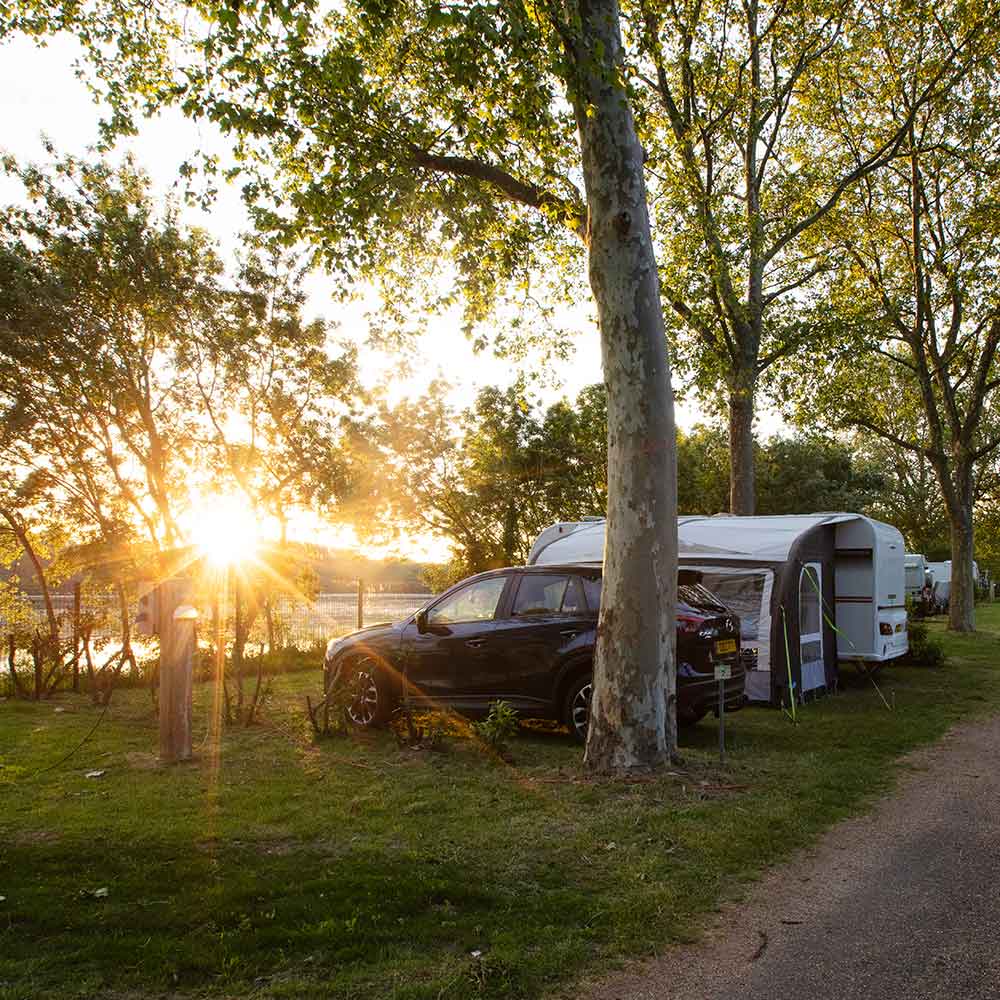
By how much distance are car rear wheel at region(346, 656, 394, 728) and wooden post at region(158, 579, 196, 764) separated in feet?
5.92

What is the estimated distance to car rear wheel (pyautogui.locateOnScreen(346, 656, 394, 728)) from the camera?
29.5ft

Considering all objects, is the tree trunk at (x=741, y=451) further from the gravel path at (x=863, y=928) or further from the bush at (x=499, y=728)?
the gravel path at (x=863, y=928)

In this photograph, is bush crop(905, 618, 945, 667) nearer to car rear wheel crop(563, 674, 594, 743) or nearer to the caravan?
the caravan

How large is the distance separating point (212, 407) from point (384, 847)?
1235cm

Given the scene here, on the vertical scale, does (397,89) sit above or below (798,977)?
above

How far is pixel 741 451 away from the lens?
17.9 meters

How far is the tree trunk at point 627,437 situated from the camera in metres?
6.66

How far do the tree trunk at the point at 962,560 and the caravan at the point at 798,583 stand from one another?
37.6 ft

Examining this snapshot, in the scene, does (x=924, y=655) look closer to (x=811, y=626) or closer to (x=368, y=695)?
(x=811, y=626)

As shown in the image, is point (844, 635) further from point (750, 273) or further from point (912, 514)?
point (912, 514)

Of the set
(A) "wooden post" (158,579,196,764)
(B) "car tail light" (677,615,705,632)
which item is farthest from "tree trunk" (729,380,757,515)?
(A) "wooden post" (158,579,196,764)

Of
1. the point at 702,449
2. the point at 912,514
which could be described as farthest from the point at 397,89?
the point at 912,514

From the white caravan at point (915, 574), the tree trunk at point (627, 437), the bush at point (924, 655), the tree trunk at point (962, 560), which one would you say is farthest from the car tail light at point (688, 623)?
the white caravan at point (915, 574)

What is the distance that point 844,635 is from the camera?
11977 millimetres
